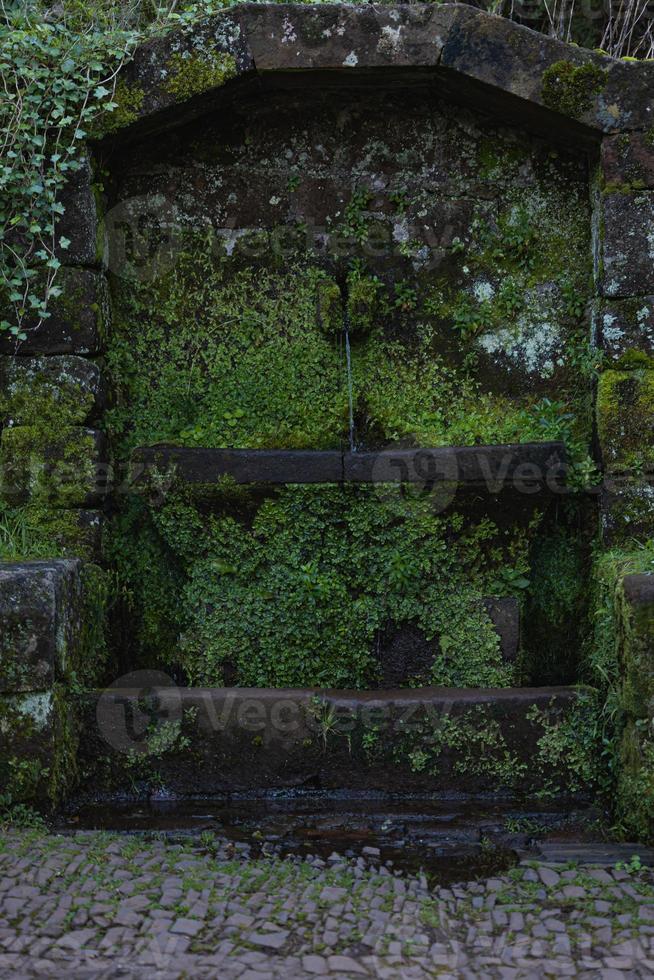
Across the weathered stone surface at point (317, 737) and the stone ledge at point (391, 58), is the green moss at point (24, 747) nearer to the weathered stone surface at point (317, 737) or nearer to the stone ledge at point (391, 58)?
the weathered stone surface at point (317, 737)

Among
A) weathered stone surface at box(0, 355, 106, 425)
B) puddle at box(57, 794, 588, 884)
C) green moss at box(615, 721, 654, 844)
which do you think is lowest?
puddle at box(57, 794, 588, 884)

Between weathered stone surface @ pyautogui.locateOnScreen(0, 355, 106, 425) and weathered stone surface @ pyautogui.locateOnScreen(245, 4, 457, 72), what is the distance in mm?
1642

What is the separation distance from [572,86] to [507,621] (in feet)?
7.97

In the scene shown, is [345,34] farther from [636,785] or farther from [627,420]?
[636,785]

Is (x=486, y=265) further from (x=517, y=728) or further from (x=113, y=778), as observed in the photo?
(x=113, y=778)

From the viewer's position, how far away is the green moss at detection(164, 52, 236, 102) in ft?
13.9

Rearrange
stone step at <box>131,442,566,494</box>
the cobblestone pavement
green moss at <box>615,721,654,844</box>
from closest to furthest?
the cobblestone pavement < green moss at <box>615,721,654,844</box> < stone step at <box>131,442,566,494</box>

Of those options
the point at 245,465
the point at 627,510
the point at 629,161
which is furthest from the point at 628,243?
the point at 245,465

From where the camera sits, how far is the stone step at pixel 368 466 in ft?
13.6

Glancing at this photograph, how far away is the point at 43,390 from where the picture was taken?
14.0 ft

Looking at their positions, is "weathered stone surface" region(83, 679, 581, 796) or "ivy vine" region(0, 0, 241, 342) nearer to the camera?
"weathered stone surface" region(83, 679, 581, 796)

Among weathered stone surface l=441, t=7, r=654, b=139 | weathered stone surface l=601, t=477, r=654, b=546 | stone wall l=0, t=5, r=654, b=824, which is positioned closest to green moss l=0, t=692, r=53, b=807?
stone wall l=0, t=5, r=654, b=824

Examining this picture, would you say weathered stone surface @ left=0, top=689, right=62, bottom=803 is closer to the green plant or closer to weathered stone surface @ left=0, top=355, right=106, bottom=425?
weathered stone surface @ left=0, top=355, right=106, bottom=425

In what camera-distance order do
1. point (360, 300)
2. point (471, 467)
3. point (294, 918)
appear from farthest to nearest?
point (360, 300) < point (471, 467) < point (294, 918)
